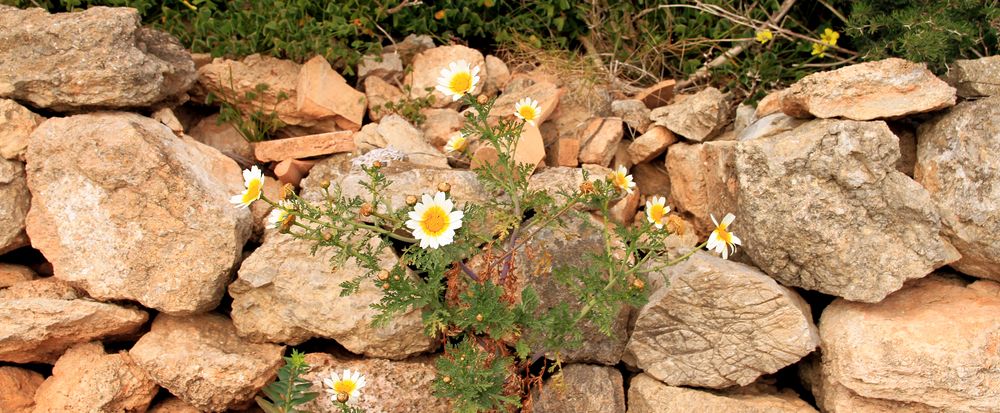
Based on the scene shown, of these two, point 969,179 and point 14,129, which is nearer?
point 969,179

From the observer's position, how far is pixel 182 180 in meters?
3.78

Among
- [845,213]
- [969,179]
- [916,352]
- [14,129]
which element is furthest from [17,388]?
[969,179]

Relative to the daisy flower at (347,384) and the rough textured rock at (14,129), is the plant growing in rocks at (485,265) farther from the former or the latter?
the rough textured rock at (14,129)

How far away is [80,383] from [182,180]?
36.6 inches

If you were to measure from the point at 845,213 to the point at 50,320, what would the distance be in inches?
128

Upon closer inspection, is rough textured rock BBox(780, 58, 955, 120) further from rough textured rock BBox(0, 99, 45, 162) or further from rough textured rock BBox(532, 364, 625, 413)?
rough textured rock BBox(0, 99, 45, 162)

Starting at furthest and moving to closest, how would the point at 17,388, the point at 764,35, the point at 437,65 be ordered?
the point at 437,65 → the point at 764,35 → the point at 17,388

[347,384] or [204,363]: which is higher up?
[347,384]

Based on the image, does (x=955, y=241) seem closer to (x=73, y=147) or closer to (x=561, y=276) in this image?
(x=561, y=276)

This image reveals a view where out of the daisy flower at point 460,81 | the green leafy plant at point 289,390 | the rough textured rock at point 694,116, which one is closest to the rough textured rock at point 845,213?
the rough textured rock at point 694,116

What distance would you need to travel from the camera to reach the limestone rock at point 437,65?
4.72 m


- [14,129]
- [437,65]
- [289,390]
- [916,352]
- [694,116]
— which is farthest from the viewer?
[437,65]

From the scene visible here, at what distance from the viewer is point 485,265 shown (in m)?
3.59

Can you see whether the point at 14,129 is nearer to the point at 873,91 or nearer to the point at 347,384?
the point at 347,384
